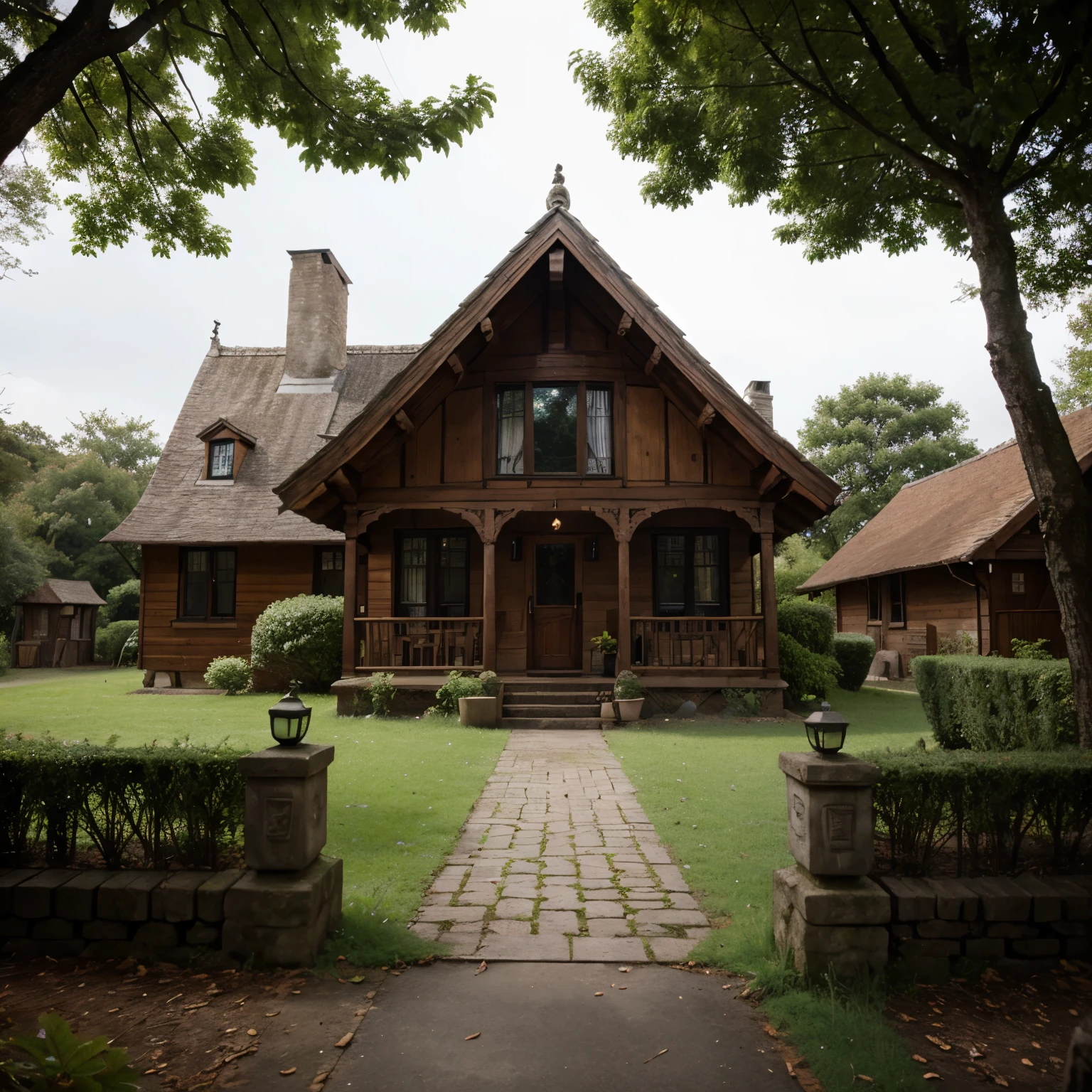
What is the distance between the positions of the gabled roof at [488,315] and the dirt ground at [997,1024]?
9732 mm

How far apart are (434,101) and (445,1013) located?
622 centimetres

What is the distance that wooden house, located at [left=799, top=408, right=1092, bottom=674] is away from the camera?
16297 mm

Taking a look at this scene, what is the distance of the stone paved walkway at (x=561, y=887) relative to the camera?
4.12 m

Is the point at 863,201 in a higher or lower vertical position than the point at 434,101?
higher

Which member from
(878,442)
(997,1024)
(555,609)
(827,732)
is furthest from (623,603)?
(878,442)

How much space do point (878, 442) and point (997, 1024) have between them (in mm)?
47408

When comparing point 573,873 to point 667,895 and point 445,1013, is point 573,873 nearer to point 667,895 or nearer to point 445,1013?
point 667,895

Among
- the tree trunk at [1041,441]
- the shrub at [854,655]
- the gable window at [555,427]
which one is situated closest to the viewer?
the tree trunk at [1041,441]

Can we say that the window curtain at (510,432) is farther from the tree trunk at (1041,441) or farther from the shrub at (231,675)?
the tree trunk at (1041,441)

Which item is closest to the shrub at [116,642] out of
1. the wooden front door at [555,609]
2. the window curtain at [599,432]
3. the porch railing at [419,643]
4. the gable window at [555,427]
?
the porch railing at [419,643]

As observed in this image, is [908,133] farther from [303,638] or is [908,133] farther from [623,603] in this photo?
[303,638]

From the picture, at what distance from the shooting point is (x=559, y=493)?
45.4ft

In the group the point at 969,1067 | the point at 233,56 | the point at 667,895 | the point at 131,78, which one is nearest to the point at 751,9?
the point at 233,56

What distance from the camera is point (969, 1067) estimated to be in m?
3.06
